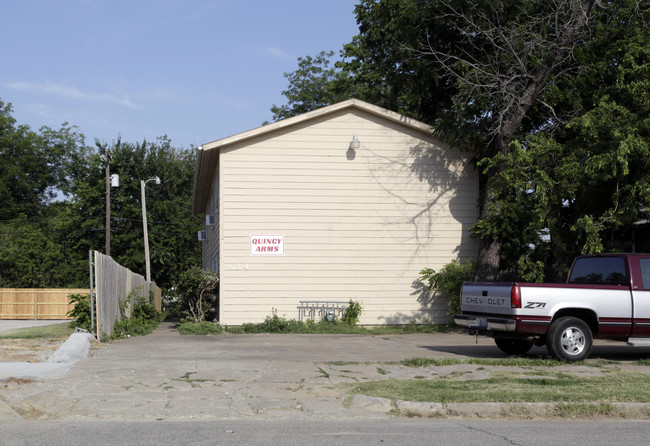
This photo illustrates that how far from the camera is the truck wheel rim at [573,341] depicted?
1107 cm

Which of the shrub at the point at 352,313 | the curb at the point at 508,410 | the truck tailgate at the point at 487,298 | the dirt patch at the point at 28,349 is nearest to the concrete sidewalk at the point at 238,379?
the curb at the point at 508,410

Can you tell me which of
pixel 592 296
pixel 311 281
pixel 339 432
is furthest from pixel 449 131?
pixel 339 432

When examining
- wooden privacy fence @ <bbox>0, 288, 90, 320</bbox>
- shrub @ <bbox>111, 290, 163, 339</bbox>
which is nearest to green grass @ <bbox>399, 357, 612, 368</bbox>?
shrub @ <bbox>111, 290, 163, 339</bbox>

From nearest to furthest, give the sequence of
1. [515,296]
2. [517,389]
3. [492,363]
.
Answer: [517,389]
[492,363]
[515,296]

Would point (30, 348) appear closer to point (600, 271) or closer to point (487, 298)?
point (487, 298)

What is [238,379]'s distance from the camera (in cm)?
923

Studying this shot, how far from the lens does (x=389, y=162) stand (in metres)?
19.3

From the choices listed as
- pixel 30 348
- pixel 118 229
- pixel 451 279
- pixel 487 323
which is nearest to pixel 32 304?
pixel 118 229

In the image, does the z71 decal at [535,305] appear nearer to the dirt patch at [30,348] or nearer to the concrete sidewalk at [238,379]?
the concrete sidewalk at [238,379]

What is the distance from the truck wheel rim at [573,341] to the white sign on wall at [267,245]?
931 cm

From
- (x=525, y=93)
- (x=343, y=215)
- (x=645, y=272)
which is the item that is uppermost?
(x=525, y=93)

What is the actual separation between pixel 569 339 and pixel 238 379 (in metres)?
5.78

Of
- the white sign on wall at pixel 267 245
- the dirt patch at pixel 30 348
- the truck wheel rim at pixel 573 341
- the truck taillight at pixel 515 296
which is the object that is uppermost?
the white sign on wall at pixel 267 245

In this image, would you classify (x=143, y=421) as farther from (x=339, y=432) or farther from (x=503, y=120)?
(x=503, y=120)
